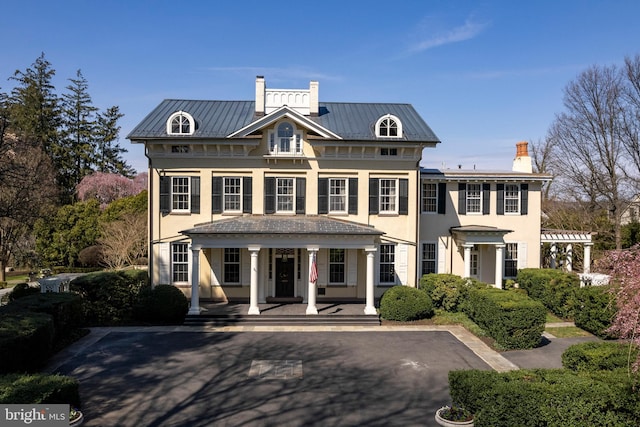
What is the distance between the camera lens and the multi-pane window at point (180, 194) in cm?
2120

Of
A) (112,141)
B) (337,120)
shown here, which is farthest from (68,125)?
(337,120)

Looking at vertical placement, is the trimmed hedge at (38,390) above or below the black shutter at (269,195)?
below

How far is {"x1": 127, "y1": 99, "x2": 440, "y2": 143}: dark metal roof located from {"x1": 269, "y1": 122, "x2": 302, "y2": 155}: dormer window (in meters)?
2.07

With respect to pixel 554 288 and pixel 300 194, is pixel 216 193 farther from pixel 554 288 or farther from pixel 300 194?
pixel 554 288

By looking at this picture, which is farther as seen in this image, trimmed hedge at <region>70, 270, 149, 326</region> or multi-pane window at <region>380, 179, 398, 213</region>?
multi-pane window at <region>380, 179, 398, 213</region>

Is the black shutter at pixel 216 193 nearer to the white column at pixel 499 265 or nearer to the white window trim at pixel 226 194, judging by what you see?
the white window trim at pixel 226 194

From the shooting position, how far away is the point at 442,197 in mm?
23578

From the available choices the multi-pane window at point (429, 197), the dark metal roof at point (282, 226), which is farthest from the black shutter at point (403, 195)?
the multi-pane window at point (429, 197)

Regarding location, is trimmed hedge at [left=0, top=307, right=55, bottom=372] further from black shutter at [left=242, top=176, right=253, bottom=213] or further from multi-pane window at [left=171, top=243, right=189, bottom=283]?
black shutter at [left=242, top=176, right=253, bottom=213]

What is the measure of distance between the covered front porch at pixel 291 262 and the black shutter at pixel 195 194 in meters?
1.41

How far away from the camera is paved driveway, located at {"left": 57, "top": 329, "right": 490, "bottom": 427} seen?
33.2 feet

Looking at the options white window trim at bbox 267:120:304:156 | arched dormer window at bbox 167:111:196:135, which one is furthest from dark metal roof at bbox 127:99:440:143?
white window trim at bbox 267:120:304:156

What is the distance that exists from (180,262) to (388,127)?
41.0 feet

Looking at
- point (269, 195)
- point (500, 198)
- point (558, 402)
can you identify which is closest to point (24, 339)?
point (269, 195)
